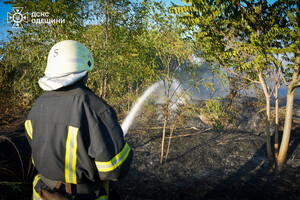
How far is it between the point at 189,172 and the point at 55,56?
193 inches

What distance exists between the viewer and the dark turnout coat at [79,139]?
1.42 meters

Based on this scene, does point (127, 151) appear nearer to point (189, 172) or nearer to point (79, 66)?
point (79, 66)

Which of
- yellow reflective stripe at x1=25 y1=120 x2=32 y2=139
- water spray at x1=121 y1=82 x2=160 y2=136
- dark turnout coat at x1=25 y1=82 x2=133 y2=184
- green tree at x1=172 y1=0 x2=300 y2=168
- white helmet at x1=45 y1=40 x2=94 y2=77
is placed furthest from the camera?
water spray at x1=121 y1=82 x2=160 y2=136

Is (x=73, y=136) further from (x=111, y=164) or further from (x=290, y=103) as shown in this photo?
(x=290, y=103)

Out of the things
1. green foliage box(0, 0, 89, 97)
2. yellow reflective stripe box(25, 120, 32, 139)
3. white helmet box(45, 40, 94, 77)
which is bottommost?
yellow reflective stripe box(25, 120, 32, 139)

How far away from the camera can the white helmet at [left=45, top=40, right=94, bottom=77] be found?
61.1 inches

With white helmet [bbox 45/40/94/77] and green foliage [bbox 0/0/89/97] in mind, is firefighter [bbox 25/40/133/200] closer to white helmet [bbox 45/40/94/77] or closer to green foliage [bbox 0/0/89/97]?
white helmet [bbox 45/40/94/77]

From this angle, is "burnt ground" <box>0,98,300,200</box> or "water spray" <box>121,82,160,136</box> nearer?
"burnt ground" <box>0,98,300,200</box>

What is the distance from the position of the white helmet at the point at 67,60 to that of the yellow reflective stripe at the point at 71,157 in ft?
1.56

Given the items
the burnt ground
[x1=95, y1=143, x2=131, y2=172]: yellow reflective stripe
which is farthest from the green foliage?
[x1=95, y1=143, x2=131, y2=172]: yellow reflective stripe

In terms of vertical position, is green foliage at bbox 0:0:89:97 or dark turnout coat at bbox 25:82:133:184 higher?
green foliage at bbox 0:0:89:97

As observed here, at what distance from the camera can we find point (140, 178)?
5.16 metres

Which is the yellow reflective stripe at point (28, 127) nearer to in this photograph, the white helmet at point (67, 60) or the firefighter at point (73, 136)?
the firefighter at point (73, 136)

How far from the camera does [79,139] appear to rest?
1437 millimetres
